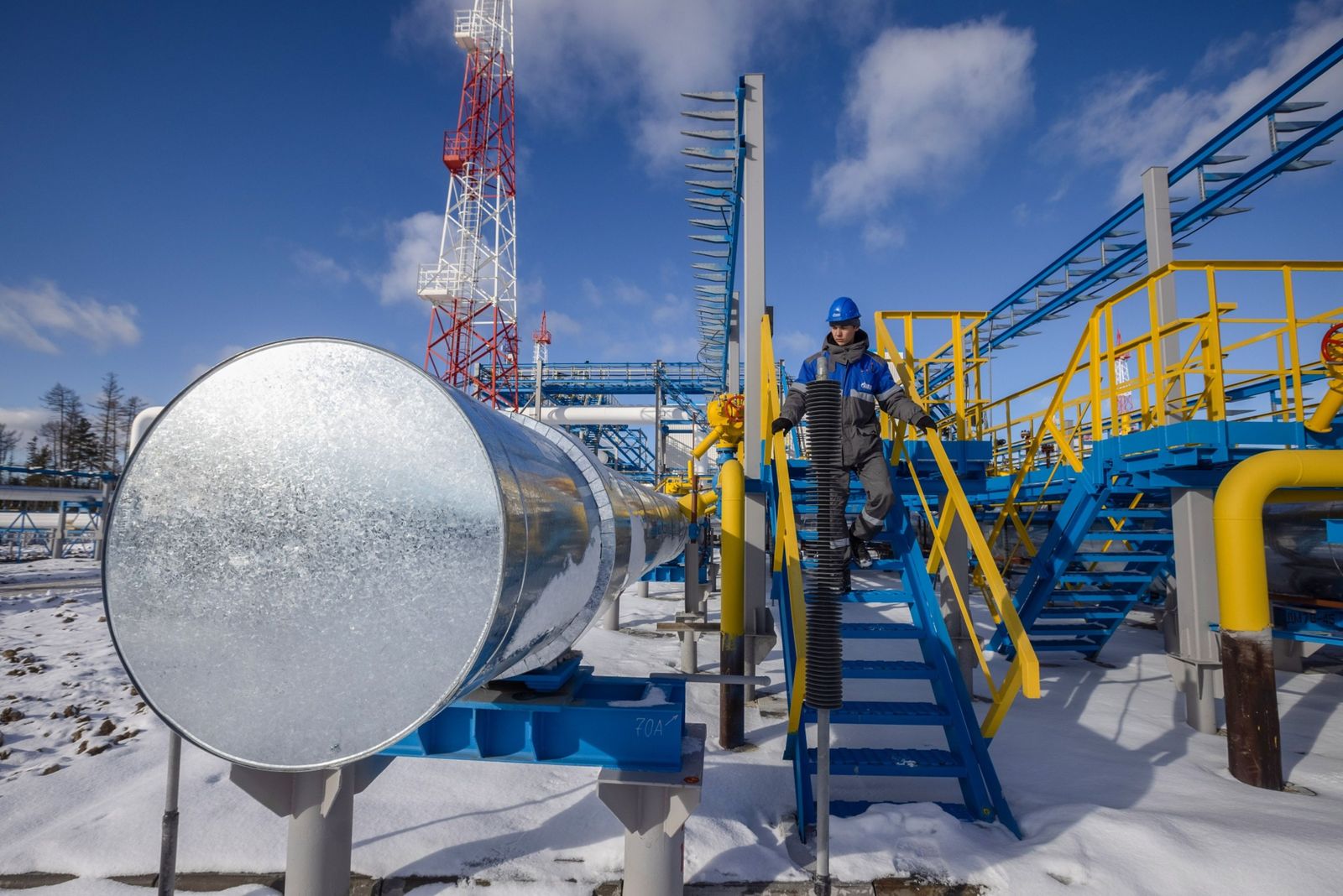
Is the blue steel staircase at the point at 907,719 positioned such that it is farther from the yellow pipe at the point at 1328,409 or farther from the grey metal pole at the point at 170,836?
the yellow pipe at the point at 1328,409

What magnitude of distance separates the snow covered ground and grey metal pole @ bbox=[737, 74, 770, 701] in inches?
49.8

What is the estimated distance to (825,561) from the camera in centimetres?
271

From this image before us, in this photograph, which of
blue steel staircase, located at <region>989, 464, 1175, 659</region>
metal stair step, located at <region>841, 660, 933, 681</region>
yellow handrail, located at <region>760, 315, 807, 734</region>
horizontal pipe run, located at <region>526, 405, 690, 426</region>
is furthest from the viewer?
horizontal pipe run, located at <region>526, 405, 690, 426</region>

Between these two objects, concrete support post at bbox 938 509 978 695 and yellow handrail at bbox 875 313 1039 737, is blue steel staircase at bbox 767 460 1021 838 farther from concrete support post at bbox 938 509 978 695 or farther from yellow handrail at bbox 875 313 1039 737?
concrete support post at bbox 938 509 978 695

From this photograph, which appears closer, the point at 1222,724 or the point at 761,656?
the point at 761,656

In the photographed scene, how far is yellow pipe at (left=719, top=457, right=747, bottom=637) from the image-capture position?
5.23m

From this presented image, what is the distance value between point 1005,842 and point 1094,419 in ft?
11.5

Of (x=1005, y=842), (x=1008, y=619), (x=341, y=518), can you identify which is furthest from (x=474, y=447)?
(x=1005, y=842)

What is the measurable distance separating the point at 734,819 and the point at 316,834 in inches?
94.2

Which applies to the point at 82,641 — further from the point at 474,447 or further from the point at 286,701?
the point at 474,447

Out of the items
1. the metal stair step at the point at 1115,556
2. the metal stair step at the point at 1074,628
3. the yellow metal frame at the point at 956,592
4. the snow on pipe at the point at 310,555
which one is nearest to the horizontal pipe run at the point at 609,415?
the metal stair step at the point at 1074,628

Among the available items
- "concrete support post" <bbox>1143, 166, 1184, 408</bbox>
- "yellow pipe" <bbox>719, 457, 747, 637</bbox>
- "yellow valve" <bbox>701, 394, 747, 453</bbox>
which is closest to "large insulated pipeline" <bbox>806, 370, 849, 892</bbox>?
"yellow pipe" <bbox>719, 457, 747, 637</bbox>

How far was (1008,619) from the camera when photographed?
3293 mm

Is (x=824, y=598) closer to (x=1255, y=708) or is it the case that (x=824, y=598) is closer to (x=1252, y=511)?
(x=1252, y=511)
